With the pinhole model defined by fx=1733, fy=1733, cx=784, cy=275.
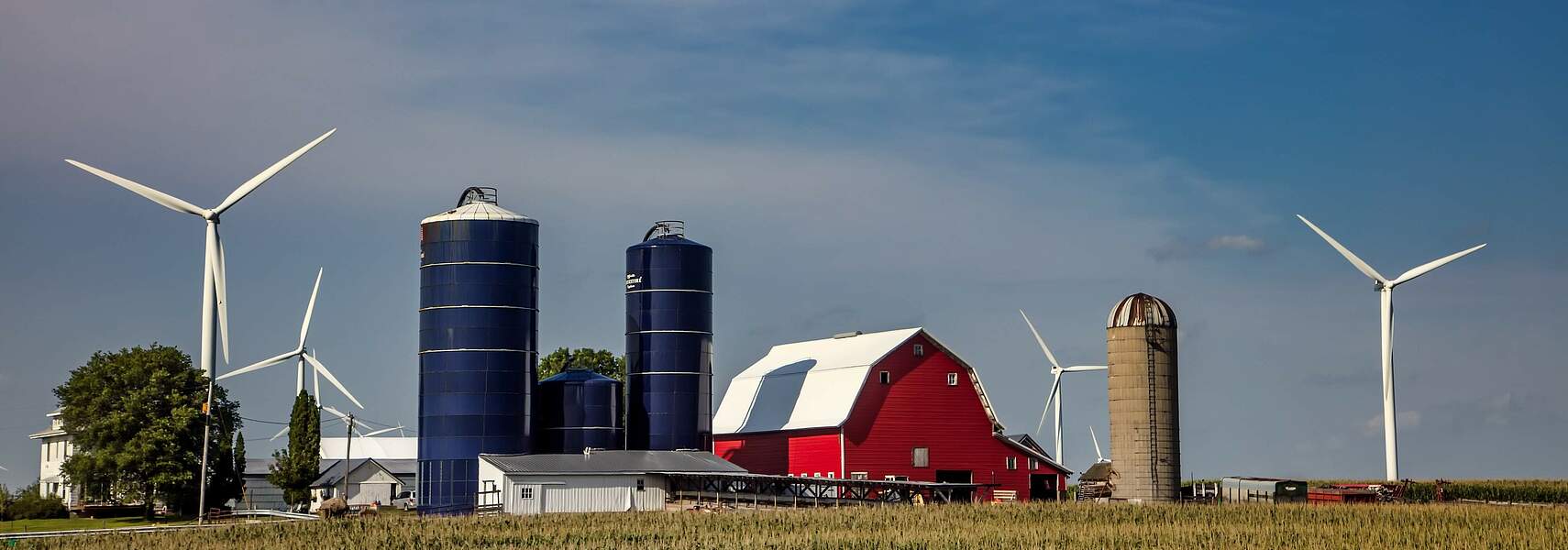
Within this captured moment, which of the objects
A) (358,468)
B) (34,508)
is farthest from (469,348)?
(358,468)

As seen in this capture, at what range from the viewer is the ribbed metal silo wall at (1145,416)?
6775 cm

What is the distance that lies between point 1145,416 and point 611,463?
21.5 meters

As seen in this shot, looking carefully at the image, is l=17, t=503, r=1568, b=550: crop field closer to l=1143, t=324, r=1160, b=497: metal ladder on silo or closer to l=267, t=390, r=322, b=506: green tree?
l=1143, t=324, r=1160, b=497: metal ladder on silo

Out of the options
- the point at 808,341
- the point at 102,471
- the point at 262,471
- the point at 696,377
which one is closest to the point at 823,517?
the point at 696,377

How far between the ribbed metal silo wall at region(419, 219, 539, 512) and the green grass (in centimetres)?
1231

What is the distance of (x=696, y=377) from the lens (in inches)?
3068

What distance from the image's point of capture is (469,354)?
72.6 metres

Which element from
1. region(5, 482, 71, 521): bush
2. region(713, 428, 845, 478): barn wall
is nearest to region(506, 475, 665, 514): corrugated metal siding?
region(713, 428, 845, 478): barn wall

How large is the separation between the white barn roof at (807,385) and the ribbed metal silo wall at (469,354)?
45.0ft

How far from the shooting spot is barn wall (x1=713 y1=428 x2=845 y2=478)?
254 feet

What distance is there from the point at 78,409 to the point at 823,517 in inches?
→ 1556

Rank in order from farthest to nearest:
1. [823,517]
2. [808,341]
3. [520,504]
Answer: [808,341] → [520,504] → [823,517]

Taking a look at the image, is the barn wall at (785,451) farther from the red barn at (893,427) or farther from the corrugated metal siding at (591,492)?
the corrugated metal siding at (591,492)

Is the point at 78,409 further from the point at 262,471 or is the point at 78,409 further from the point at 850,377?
the point at 262,471
